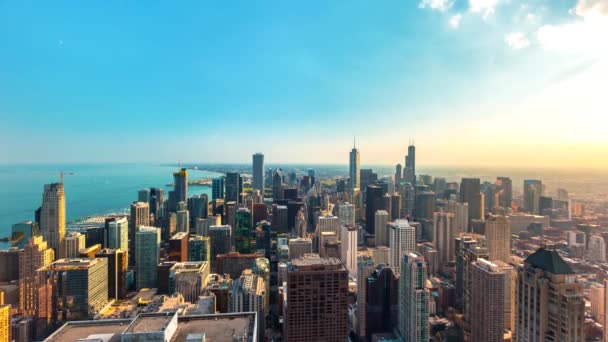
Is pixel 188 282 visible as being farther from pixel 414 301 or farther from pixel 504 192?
pixel 504 192

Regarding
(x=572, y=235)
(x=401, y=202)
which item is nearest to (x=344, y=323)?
(x=572, y=235)

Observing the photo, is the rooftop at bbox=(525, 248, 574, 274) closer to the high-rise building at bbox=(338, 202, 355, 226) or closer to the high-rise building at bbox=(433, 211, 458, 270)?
the high-rise building at bbox=(433, 211, 458, 270)

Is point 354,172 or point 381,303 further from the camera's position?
point 354,172

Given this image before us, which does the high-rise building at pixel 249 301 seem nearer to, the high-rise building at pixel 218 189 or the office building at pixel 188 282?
the office building at pixel 188 282

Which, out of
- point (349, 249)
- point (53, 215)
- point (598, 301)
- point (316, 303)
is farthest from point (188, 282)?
point (598, 301)

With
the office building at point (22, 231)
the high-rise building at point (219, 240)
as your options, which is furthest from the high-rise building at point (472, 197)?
the office building at point (22, 231)
